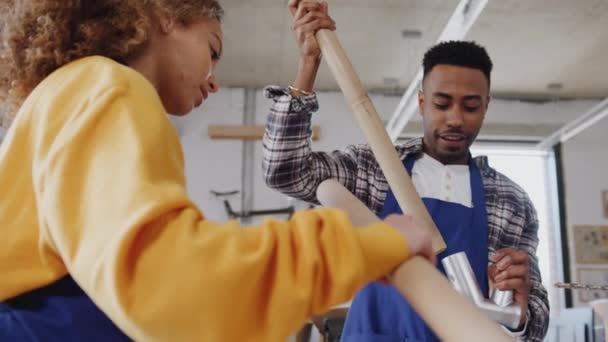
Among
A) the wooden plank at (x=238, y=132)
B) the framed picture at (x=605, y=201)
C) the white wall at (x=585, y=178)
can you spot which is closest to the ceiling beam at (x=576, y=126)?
the white wall at (x=585, y=178)

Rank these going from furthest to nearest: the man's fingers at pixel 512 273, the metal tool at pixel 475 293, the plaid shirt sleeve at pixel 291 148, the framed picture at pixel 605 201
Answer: the framed picture at pixel 605 201 < the plaid shirt sleeve at pixel 291 148 < the man's fingers at pixel 512 273 < the metal tool at pixel 475 293

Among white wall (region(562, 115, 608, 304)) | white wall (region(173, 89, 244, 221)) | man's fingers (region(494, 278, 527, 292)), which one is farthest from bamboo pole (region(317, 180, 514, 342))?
white wall (region(562, 115, 608, 304))

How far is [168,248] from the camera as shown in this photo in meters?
0.61

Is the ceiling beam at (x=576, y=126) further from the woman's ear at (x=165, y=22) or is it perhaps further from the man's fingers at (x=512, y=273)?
the woman's ear at (x=165, y=22)

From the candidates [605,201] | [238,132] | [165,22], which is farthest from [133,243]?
[605,201]

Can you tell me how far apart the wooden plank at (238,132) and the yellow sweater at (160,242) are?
5378 millimetres

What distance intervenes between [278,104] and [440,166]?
48 centimetres

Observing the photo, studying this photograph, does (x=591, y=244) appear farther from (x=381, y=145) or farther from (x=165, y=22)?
(x=165, y=22)

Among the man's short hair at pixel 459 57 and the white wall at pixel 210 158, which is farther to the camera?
the white wall at pixel 210 158

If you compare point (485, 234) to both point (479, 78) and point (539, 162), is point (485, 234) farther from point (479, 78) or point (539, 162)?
point (539, 162)

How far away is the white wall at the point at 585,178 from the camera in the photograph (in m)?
6.18

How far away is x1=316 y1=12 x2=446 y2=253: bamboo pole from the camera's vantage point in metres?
1.02

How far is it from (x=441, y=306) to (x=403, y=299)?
2.15ft

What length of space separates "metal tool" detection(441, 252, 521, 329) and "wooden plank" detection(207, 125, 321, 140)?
16.0 feet
